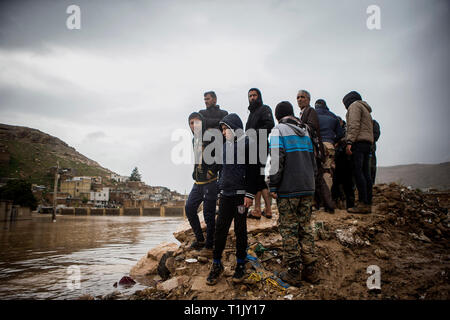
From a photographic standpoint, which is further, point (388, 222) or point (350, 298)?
point (388, 222)

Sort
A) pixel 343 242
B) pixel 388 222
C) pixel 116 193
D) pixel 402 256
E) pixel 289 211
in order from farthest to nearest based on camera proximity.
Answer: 1. pixel 116 193
2. pixel 388 222
3. pixel 343 242
4. pixel 402 256
5. pixel 289 211

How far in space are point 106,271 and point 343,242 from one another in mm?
4639

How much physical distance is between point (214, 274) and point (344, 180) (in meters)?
3.65

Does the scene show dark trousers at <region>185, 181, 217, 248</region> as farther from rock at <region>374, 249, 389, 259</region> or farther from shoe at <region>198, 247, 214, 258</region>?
rock at <region>374, 249, 389, 259</region>

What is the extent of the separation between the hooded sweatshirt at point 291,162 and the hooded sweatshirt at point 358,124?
188cm

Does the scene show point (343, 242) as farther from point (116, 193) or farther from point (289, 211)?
point (116, 193)

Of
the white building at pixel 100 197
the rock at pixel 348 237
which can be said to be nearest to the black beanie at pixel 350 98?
the rock at pixel 348 237

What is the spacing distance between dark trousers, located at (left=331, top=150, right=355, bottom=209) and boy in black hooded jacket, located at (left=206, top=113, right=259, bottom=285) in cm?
300

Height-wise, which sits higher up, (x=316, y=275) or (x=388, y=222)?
(x=388, y=222)

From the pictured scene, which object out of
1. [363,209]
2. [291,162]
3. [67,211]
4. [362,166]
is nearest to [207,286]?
[291,162]

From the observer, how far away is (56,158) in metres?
92.4

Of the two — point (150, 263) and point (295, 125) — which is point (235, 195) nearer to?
point (295, 125)
